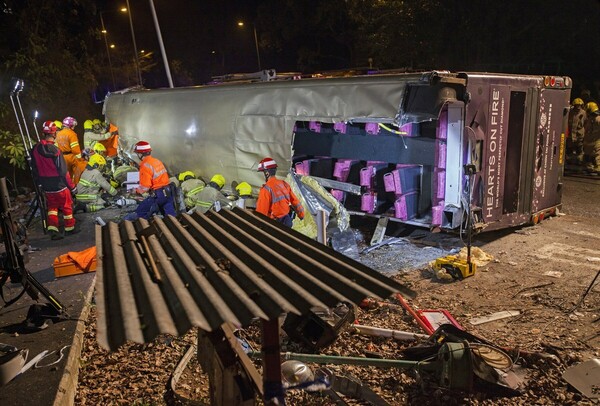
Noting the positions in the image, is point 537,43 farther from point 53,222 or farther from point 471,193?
point 53,222

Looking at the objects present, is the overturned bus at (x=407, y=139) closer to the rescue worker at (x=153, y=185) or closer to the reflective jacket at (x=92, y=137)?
the rescue worker at (x=153, y=185)

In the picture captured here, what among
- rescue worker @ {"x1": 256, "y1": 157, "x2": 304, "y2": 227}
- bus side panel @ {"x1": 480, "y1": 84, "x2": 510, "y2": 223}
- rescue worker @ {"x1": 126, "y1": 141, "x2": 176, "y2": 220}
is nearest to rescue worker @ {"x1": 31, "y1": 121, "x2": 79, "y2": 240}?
rescue worker @ {"x1": 126, "y1": 141, "x2": 176, "y2": 220}

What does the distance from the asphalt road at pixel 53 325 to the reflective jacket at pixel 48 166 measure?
107 cm

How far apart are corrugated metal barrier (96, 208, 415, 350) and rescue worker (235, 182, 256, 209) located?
541 cm

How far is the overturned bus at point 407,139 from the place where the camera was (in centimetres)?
610

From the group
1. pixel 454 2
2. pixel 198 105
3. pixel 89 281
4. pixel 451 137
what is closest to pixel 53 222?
pixel 89 281

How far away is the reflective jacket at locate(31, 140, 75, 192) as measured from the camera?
7.98 metres

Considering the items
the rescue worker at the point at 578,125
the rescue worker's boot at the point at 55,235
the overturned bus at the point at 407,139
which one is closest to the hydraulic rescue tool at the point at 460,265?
the overturned bus at the point at 407,139

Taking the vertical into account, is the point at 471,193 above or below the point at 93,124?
below

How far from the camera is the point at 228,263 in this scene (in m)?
2.17

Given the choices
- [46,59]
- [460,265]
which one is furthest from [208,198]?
[46,59]

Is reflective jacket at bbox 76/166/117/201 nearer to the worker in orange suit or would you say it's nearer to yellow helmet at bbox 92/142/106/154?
yellow helmet at bbox 92/142/106/154

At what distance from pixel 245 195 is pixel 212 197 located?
0.71 metres

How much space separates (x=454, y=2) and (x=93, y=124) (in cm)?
1323
